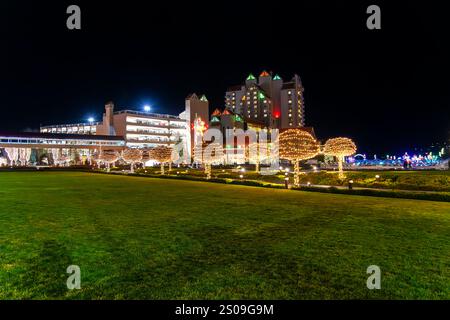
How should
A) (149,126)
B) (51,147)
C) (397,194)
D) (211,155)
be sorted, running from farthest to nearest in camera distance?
(149,126) → (51,147) → (211,155) → (397,194)

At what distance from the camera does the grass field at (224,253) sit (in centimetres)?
562

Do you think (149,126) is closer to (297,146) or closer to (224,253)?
(297,146)

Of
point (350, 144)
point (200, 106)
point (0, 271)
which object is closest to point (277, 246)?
point (0, 271)

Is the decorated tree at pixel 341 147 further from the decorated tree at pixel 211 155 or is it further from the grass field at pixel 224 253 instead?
the grass field at pixel 224 253

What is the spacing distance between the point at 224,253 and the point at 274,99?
17013 centimetres

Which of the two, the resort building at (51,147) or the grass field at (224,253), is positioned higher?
the resort building at (51,147)

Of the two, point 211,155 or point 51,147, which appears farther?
point 51,147

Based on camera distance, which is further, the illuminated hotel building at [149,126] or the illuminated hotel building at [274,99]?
the illuminated hotel building at [274,99]

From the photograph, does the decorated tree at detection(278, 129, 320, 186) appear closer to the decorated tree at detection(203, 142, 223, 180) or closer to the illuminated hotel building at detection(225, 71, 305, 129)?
the decorated tree at detection(203, 142, 223, 180)

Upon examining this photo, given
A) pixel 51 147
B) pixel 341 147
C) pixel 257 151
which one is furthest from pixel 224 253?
pixel 51 147

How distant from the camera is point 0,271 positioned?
6.47m

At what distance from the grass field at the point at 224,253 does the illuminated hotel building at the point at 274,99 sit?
157197 millimetres

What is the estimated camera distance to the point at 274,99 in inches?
6786

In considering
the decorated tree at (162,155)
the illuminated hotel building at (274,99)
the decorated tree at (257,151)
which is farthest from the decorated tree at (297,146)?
Result: the illuminated hotel building at (274,99)
